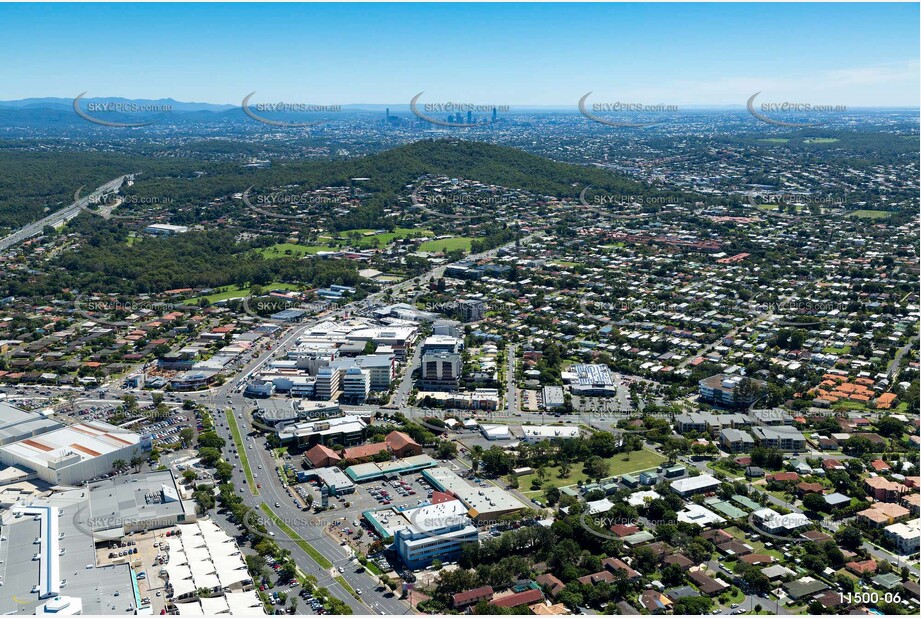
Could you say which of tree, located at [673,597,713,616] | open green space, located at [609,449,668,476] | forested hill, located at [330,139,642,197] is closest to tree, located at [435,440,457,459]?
open green space, located at [609,449,668,476]

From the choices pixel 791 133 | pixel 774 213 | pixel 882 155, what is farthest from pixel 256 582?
pixel 791 133

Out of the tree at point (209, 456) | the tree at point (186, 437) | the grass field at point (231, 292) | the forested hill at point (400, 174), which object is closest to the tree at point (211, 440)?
the tree at point (186, 437)

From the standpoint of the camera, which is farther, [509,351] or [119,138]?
[119,138]

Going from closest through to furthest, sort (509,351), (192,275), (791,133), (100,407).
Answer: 1. (100,407)
2. (509,351)
3. (192,275)
4. (791,133)

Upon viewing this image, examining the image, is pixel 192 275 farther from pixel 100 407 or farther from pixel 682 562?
pixel 682 562

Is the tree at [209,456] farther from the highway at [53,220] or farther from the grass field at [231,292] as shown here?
the highway at [53,220]

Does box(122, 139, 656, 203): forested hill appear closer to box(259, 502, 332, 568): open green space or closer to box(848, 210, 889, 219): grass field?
box(848, 210, 889, 219): grass field

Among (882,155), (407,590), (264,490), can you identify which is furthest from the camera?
(882,155)
